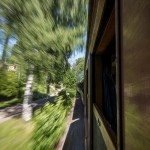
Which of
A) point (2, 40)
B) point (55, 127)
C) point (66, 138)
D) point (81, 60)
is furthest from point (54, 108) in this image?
point (81, 60)

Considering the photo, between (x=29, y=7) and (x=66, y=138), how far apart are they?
5.19 meters

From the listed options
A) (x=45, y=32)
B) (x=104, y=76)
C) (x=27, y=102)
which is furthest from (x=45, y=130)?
(x=27, y=102)

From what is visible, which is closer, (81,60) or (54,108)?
(54,108)

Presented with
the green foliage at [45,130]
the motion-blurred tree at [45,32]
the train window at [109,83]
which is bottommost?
the green foliage at [45,130]

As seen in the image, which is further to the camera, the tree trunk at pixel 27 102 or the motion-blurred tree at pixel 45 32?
the tree trunk at pixel 27 102

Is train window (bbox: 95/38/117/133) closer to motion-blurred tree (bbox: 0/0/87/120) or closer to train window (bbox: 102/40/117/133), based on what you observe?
train window (bbox: 102/40/117/133)

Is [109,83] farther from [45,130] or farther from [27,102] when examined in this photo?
[27,102]

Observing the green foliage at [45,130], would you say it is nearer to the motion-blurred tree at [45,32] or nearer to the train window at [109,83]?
the train window at [109,83]

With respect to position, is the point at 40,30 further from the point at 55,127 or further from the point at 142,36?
the point at 142,36

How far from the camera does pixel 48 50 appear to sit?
9695 millimetres

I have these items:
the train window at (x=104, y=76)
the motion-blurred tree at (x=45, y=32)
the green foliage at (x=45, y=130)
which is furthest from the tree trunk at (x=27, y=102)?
the train window at (x=104, y=76)

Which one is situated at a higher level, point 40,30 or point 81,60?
point 81,60

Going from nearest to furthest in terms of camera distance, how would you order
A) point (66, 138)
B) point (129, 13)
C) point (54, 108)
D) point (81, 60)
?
point (129, 13)
point (54, 108)
point (66, 138)
point (81, 60)

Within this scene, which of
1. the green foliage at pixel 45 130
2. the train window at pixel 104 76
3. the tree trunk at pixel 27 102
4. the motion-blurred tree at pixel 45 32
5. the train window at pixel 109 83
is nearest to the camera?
the train window at pixel 109 83
